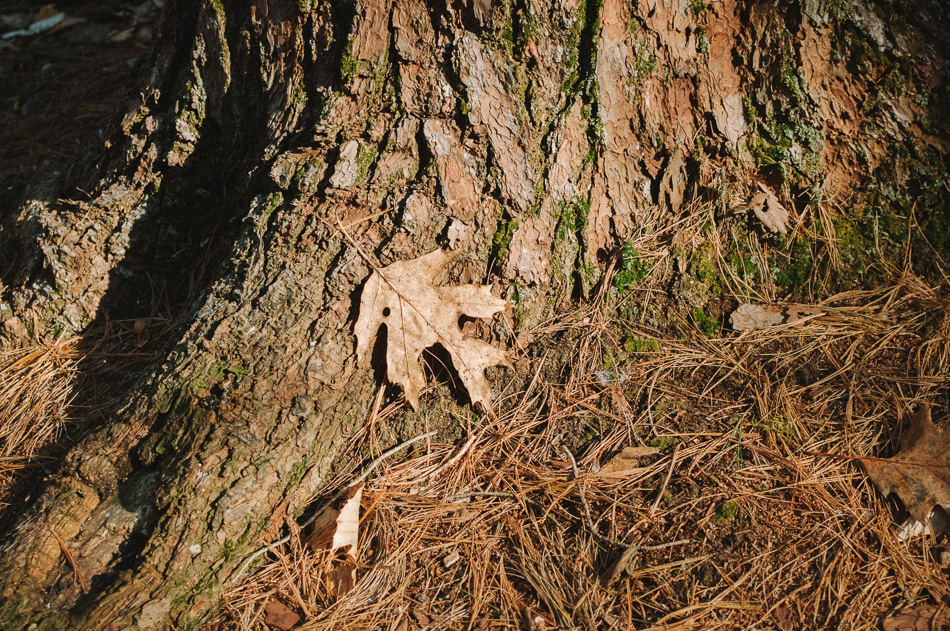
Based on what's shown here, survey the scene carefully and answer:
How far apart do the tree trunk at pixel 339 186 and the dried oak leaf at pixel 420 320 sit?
0.07m

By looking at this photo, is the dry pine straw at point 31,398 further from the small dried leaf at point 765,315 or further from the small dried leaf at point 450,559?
the small dried leaf at point 765,315

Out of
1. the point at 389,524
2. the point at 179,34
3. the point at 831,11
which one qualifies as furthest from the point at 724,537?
the point at 179,34

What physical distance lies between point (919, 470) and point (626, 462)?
3.07 feet

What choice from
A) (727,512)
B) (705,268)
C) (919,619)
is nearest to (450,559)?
(727,512)

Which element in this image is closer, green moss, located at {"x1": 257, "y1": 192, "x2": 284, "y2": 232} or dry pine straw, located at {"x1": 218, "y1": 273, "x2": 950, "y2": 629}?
dry pine straw, located at {"x1": 218, "y1": 273, "x2": 950, "y2": 629}

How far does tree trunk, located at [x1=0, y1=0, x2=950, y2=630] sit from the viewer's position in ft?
5.87

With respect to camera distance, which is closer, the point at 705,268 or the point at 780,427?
the point at 780,427

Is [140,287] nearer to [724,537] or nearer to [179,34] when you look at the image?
[179,34]

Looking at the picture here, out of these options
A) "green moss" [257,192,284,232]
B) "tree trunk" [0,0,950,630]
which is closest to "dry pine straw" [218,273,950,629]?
"tree trunk" [0,0,950,630]

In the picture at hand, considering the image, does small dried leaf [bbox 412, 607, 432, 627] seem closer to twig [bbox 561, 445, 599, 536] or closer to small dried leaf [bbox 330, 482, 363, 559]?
small dried leaf [bbox 330, 482, 363, 559]

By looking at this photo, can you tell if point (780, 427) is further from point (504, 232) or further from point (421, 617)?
point (421, 617)

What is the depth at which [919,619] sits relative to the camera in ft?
Result: 5.42

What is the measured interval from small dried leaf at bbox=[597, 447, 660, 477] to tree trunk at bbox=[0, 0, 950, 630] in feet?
1.96

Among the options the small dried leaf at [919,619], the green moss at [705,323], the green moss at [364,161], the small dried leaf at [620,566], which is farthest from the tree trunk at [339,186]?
the small dried leaf at [919,619]
